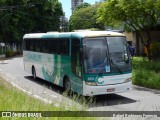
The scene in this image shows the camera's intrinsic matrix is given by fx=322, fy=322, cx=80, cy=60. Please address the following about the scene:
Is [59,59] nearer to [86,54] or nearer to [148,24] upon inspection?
[86,54]

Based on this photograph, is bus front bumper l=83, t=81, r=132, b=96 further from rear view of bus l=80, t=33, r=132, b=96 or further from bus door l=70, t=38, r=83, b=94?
bus door l=70, t=38, r=83, b=94

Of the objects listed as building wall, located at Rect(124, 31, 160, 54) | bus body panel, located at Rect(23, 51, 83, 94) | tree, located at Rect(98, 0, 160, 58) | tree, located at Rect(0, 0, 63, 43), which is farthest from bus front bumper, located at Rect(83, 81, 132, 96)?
tree, located at Rect(0, 0, 63, 43)

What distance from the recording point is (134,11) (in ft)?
70.3

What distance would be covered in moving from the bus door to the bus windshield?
0.45 metres

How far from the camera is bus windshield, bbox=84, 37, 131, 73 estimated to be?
40.4ft

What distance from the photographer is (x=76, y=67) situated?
42.6 feet

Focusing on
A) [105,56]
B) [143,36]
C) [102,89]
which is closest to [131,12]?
[105,56]

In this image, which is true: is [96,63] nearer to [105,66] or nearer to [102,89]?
[105,66]

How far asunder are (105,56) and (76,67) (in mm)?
1306

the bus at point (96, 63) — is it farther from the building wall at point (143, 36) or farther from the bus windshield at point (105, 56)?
the building wall at point (143, 36)

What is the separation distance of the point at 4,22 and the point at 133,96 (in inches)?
1691

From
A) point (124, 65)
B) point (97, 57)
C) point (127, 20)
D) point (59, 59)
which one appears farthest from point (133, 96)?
point (127, 20)

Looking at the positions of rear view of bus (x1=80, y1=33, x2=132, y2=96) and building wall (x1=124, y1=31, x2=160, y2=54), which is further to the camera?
building wall (x1=124, y1=31, x2=160, y2=54)

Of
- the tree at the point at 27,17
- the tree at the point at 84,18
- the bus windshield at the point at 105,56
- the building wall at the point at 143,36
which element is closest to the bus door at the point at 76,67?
the bus windshield at the point at 105,56
